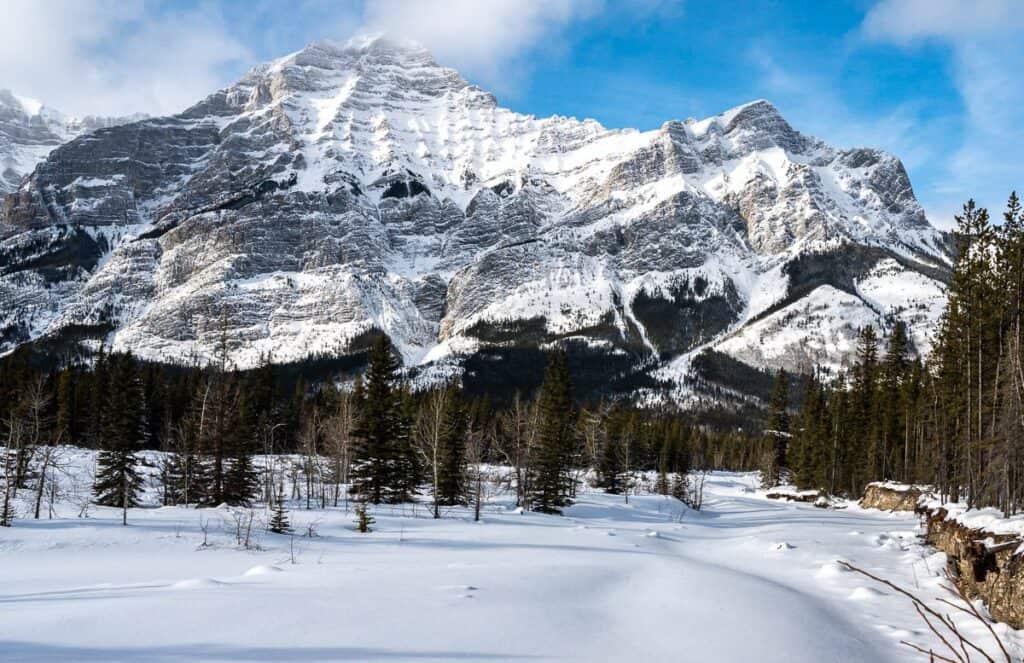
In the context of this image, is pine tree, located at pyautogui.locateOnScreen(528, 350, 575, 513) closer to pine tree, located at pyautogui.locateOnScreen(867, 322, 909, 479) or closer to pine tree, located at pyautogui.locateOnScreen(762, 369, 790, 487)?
pine tree, located at pyautogui.locateOnScreen(867, 322, 909, 479)

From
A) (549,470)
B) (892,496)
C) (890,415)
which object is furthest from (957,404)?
(549,470)

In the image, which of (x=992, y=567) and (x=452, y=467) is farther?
(x=452, y=467)

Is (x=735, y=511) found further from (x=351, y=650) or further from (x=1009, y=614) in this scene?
(x=351, y=650)

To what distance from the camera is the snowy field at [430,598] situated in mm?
7535

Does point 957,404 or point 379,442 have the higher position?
point 957,404

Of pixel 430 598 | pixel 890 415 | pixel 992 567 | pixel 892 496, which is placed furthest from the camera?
pixel 890 415

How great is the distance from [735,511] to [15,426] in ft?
148

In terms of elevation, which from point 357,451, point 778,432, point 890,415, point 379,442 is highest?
point 890,415

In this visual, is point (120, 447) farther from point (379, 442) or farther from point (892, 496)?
point (892, 496)

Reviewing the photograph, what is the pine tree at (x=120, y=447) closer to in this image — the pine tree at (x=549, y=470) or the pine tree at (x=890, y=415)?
the pine tree at (x=549, y=470)

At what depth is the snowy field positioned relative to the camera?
7535mm

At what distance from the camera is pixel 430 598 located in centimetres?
1026

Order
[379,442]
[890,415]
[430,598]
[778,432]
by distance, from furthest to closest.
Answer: [778,432] < [890,415] < [379,442] < [430,598]

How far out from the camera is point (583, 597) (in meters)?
11.4
